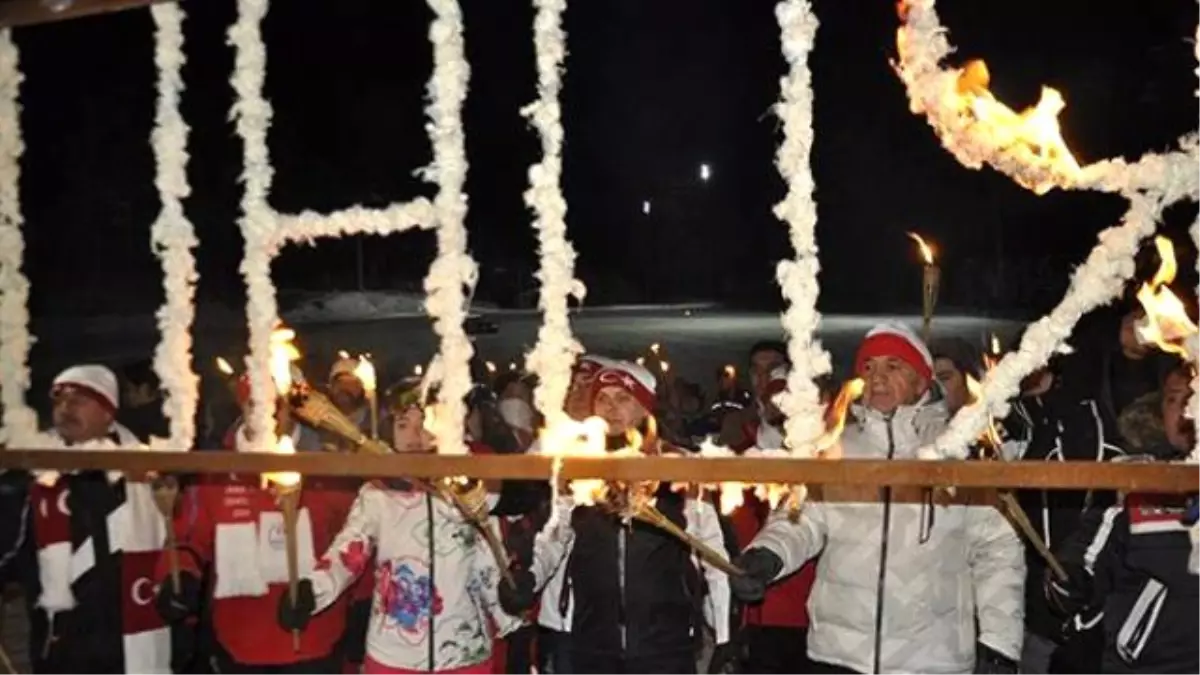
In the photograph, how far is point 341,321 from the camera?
2328cm

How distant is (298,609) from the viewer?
12.9 feet

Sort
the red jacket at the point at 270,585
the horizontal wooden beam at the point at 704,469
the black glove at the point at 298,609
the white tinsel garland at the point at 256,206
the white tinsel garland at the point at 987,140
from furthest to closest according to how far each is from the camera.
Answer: the red jacket at the point at 270,585, the black glove at the point at 298,609, the white tinsel garland at the point at 256,206, the white tinsel garland at the point at 987,140, the horizontal wooden beam at the point at 704,469

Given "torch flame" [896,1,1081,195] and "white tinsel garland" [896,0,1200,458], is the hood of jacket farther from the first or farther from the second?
"torch flame" [896,1,1081,195]

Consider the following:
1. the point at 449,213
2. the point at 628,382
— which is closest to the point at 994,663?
the point at 628,382

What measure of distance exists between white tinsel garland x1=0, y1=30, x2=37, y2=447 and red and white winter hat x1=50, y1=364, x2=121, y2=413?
1.74ft

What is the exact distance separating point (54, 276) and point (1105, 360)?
1597 centimetres

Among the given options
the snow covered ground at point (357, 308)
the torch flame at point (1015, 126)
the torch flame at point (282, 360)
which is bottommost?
the torch flame at point (282, 360)

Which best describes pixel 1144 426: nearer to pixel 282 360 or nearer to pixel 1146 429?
pixel 1146 429

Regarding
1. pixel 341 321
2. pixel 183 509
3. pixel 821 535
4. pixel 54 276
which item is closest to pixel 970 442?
pixel 821 535

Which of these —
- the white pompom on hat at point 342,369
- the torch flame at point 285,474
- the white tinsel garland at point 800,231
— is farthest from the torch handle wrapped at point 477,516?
the white pompom on hat at point 342,369

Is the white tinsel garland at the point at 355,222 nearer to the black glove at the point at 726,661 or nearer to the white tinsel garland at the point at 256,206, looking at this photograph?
the white tinsel garland at the point at 256,206

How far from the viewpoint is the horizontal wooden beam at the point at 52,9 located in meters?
3.28

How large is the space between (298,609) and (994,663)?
225cm

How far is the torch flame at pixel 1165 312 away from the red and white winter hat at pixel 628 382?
68.8 inches
